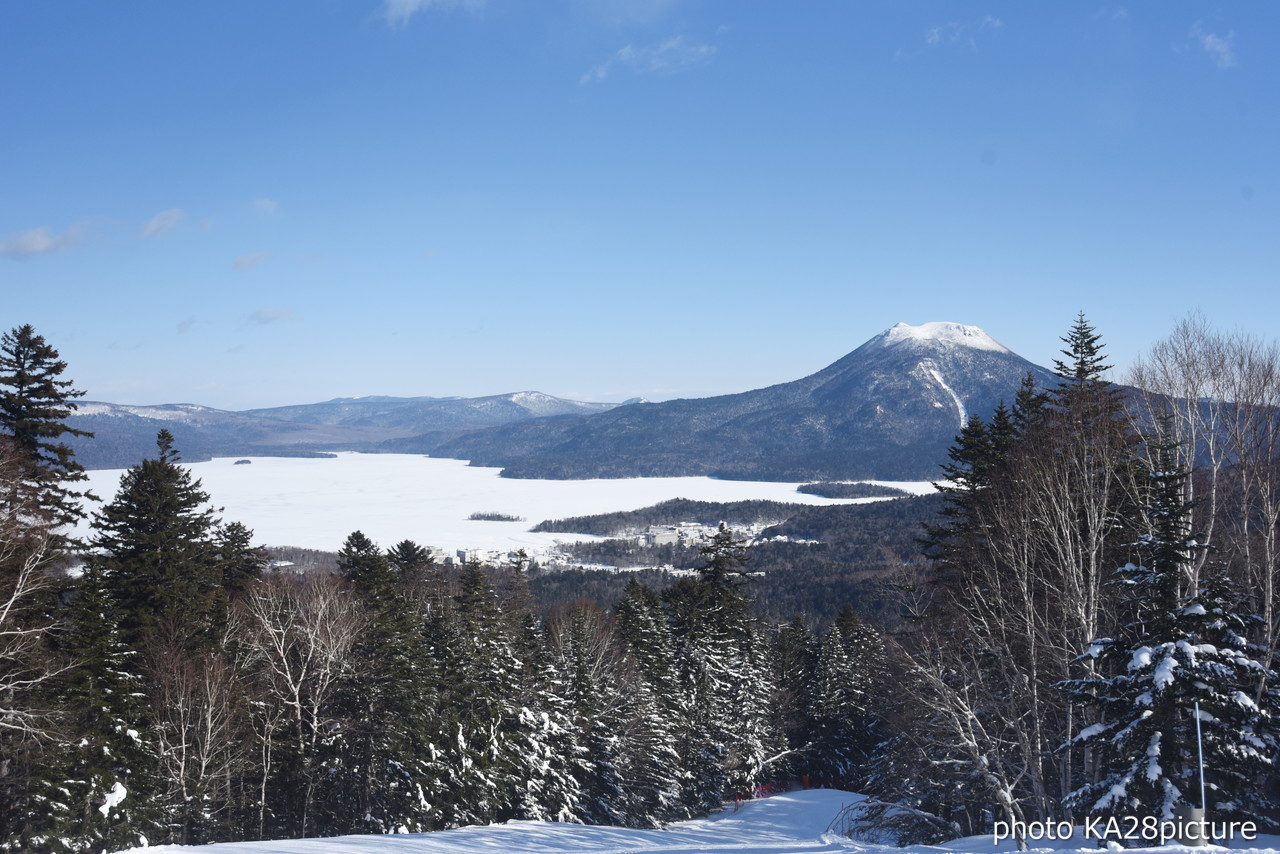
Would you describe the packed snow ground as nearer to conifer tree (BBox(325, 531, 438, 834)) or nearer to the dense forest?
the dense forest

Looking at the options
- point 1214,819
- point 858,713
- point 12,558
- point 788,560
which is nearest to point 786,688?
point 858,713

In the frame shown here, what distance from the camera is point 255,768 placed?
23.8 meters

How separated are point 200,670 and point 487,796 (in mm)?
9819

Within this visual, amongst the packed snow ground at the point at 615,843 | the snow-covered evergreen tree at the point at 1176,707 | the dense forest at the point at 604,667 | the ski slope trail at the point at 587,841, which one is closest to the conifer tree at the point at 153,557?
the dense forest at the point at 604,667

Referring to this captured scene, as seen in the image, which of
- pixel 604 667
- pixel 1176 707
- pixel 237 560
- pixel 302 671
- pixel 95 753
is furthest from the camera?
pixel 604 667

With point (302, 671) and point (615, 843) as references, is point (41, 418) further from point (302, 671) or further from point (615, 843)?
point (615, 843)

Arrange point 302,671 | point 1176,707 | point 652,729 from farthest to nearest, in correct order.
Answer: point 652,729 → point 302,671 → point 1176,707

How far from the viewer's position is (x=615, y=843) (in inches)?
784

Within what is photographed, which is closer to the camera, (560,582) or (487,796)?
(487,796)

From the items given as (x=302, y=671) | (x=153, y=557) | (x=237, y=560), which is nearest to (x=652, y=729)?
(x=302, y=671)

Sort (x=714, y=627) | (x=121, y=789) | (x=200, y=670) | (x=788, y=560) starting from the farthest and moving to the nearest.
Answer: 1. (x=788, y=560)
2. (x=714, y=627)
3. (x=200, y=670)
4. (x=121, y=789)

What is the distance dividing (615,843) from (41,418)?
1849cm

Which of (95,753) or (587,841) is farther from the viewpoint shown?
(587,841)

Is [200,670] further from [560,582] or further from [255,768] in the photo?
[560,582]
